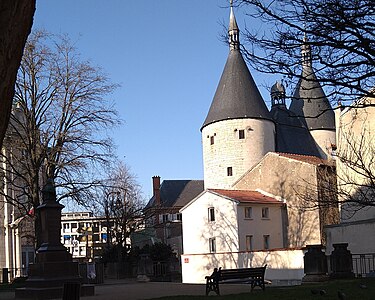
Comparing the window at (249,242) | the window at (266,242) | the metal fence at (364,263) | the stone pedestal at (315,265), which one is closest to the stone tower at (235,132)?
the window at (266,242)

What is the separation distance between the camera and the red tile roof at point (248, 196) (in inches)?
1791

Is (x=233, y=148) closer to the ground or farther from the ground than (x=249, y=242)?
farther from the ground

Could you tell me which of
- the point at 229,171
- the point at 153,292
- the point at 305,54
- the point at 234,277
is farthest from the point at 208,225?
the point at 305,54

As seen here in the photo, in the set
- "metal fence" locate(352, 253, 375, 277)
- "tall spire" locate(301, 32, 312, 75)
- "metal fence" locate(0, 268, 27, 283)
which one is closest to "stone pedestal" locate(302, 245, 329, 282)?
"metal fence" locate(352, 253, 375, 277)

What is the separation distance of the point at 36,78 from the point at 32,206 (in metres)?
6.87

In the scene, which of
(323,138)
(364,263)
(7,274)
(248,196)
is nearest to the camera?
(364,263)

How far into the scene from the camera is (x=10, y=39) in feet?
12.3

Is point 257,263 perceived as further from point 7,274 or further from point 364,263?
point 7,274

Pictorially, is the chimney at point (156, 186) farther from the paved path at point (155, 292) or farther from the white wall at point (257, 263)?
the paved path at point (155, 292)

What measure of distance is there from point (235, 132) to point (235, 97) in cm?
414

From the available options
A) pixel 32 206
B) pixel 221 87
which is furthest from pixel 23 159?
pixel 221 87

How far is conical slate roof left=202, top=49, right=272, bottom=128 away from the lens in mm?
63500

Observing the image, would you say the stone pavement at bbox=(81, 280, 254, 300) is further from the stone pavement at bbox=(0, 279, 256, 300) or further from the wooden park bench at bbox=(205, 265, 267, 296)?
the wooden park bench at bbox=(205, 265, 267, 296)

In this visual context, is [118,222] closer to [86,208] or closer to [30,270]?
[86,208]
